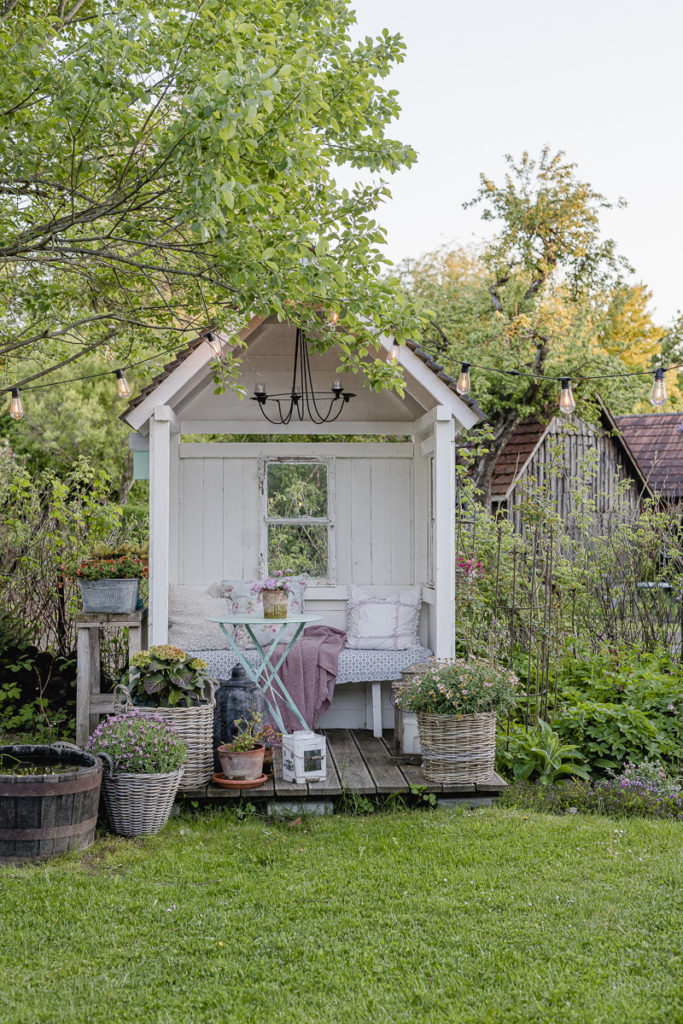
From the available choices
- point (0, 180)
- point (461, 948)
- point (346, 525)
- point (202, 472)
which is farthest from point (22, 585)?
point (461, 948)

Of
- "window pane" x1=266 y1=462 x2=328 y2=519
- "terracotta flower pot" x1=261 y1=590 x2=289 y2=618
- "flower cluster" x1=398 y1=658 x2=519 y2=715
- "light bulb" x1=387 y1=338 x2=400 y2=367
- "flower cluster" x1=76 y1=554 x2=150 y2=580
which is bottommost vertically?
"flower cluster" x1=398 y1=658 x2=519 y2=715

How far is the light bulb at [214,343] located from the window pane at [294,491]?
167 cm

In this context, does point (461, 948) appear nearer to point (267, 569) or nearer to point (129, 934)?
point (129, 934)

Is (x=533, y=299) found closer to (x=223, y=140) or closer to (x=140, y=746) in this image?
(x=223, y=140)

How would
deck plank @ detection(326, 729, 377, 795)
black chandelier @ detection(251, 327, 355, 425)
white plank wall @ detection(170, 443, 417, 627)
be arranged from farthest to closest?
white plank wall @ detection(170, 443, 417, 627)
black chandelier @ detection(251, 327, 355, 425)
deck plank @ detection(326, 729, 377, 795)

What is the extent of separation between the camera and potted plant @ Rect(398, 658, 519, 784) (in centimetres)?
562

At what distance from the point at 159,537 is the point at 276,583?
875mm

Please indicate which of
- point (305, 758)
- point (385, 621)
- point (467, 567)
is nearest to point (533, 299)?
point (467, 567)

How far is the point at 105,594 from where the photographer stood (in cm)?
650

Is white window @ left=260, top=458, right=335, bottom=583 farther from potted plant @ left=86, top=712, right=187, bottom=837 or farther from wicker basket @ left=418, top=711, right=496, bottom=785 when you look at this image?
potted plant @ left=86, top=712, right=187, bottom=837

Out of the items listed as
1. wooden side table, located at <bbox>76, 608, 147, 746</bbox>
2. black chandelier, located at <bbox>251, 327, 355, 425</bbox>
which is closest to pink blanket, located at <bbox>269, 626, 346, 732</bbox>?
wooden side table, located at <bbox>76, 608, 147, 746</bbox>

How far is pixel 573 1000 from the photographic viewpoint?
10.5ft

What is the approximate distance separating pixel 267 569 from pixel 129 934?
413cm

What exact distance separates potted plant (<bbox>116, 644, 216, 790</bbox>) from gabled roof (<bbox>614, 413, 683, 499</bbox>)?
15.0 meters
